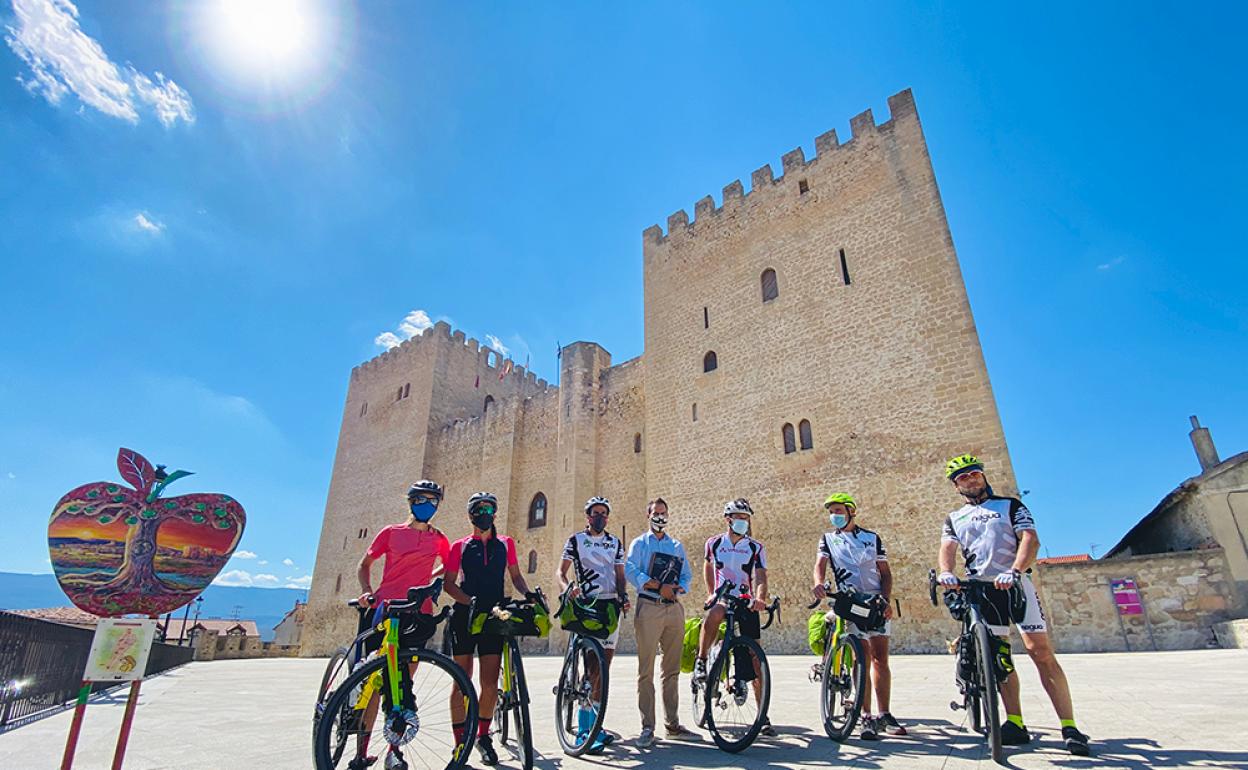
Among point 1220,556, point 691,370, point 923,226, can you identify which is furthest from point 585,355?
point 1220,556

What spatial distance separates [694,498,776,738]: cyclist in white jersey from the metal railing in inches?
190

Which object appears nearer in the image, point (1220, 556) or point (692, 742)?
point (692, 742)

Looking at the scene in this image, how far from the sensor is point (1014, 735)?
10.5 ft

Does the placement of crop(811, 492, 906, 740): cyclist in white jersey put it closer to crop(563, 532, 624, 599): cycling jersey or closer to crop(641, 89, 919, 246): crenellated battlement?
crop(563, 532, 624, 599): cycling jersey

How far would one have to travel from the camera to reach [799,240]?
47.9ft

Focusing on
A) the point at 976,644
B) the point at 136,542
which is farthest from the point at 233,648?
the point at 976,644

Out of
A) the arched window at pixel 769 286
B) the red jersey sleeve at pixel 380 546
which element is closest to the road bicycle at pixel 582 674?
the red jersey sleeve at pixel 380 546

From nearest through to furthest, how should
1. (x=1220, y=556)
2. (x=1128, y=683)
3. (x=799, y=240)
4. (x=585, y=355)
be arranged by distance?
(x=1128, y=683) < (x=1220, y=556) < (x=799, y=240) < (x=585, y=355)

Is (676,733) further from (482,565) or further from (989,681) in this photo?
(989,681)

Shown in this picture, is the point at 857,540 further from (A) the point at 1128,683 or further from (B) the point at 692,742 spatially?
(A) the point at 1128,683

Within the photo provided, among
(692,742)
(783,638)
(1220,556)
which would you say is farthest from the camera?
(783,638)

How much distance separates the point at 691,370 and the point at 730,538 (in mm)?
11440

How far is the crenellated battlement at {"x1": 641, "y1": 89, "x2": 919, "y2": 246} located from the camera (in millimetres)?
13844

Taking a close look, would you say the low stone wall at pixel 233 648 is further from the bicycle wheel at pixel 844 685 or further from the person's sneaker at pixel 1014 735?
the person's sneaker at pixel 1014 735
